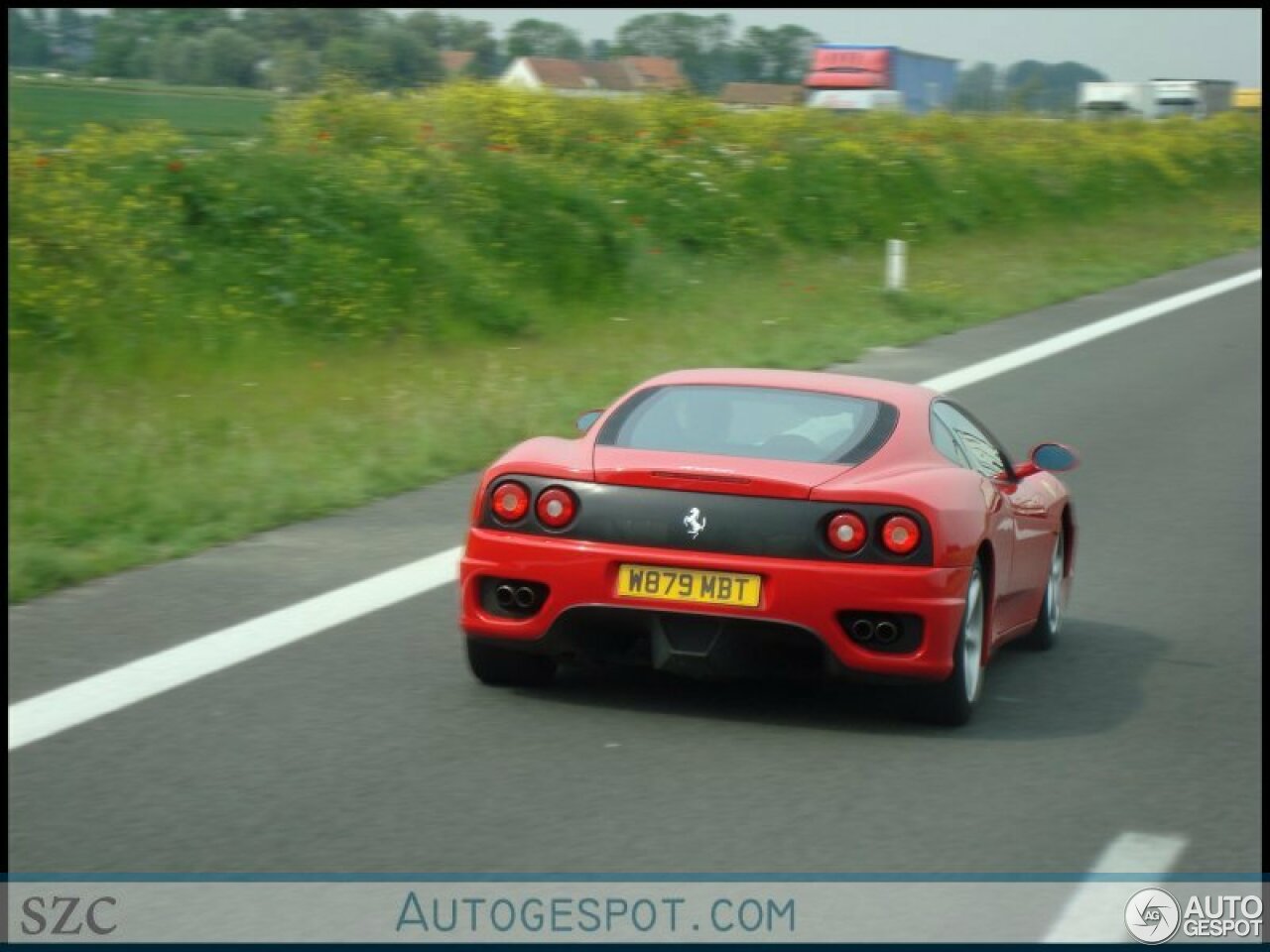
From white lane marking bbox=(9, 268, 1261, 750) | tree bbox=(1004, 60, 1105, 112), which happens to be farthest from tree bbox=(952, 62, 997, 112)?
white lane marking bbox=(9, 268, 1261, 750)

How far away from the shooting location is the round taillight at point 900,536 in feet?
23.1

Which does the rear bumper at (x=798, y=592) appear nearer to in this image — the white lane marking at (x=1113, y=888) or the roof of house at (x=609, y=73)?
the white lane marking at (x=1113, y=888)

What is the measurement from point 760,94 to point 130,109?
60.5 feet

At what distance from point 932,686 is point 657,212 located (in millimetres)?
19127

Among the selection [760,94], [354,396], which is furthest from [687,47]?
[354,396]

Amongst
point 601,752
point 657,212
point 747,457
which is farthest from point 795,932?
point 657,212

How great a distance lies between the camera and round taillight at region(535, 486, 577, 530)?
7.24 m

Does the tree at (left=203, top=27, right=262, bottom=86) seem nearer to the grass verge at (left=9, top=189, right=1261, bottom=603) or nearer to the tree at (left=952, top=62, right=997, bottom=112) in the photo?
the grass verge at (left=9, top=189, right=1261, bottom=603)

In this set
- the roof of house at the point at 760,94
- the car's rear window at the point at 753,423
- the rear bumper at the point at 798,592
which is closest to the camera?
the rear bumper at the point at 798,592

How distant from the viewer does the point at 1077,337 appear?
22.3 meters

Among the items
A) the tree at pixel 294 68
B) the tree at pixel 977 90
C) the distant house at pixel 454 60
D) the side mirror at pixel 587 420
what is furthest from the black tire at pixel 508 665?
the tree at pixel 977 90

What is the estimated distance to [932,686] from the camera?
7297 millimetres

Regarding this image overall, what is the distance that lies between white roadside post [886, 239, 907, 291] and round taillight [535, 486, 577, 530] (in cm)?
1671

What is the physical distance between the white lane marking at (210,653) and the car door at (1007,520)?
2643mm
